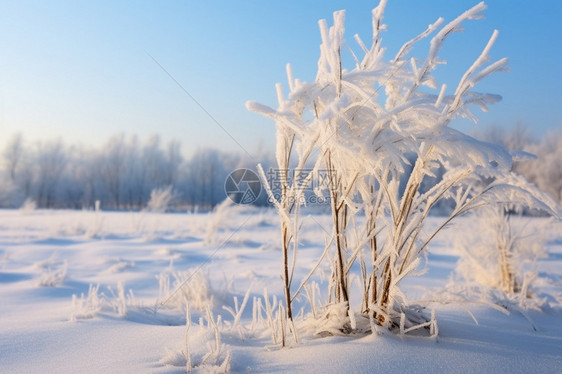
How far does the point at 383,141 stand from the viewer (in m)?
1.61

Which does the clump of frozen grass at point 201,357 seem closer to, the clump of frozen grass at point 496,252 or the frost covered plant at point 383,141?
the frost covered plant at point 383,141

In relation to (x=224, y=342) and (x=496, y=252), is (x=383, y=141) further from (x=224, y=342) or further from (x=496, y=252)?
(x=496, y=252)

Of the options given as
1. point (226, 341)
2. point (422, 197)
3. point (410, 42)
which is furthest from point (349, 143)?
point (226, 341)

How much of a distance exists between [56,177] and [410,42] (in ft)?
160

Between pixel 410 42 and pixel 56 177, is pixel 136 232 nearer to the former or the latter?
pixel 410 42

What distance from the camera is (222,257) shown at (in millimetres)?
7172

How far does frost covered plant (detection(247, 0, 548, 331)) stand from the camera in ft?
5.24

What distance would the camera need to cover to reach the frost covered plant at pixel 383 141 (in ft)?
5.24
